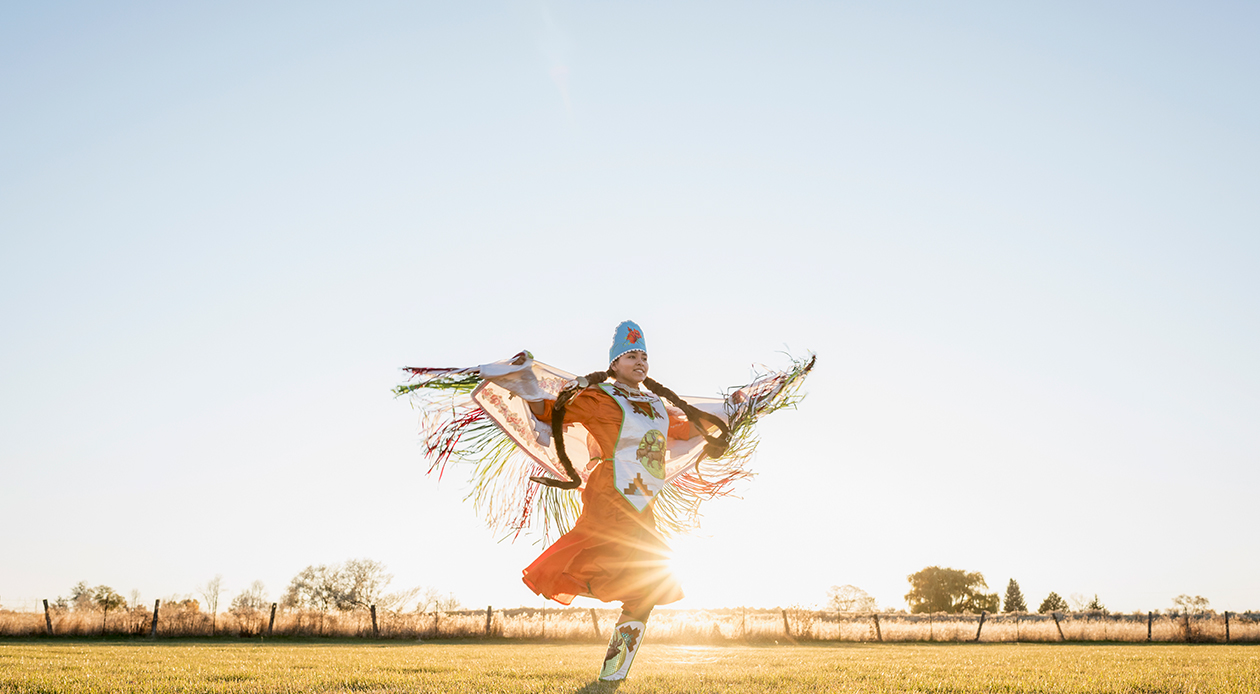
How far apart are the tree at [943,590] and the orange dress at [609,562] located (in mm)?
71092

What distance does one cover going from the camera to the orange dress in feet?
16.4

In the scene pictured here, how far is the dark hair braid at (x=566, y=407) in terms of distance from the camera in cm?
586

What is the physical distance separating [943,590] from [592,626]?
57.9 metres

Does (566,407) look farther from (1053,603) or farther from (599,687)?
(1053,603)

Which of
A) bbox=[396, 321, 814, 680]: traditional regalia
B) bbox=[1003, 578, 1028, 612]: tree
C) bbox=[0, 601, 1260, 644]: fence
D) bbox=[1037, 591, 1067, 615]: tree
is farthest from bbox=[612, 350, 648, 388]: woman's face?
bbox=[1003, 578, 1028, 612]: tree

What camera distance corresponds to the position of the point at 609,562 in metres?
5.02

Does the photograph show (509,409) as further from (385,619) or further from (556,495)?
(385,619)

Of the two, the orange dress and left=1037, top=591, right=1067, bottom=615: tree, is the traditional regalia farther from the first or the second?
left=1037, top=591, right=1067, bottom=615: tree

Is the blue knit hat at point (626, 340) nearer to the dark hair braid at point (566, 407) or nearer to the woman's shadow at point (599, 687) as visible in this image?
the dark hair braid at point (566, 407)

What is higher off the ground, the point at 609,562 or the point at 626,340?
the point at 626,340

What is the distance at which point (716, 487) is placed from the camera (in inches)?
268

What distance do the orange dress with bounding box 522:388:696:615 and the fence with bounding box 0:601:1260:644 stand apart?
50.4ft

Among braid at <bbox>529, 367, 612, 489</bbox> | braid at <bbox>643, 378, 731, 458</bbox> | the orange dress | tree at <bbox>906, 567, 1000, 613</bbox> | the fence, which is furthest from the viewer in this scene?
tree at <bbox>906, 567, 1000, 613</bbox>

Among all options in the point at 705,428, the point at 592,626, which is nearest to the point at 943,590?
the point at 592,626
